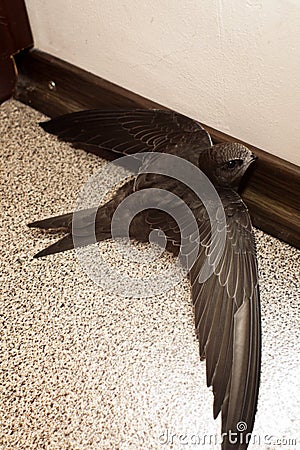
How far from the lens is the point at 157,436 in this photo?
87 centimetres

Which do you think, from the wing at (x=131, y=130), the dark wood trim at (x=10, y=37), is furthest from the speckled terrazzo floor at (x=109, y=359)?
the dark wood trim at (x=10, y=37)

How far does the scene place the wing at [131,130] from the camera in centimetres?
107

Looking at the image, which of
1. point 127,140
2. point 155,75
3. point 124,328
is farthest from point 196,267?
point 155,75

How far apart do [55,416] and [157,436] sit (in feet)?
0.47

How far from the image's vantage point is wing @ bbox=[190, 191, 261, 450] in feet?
2.82

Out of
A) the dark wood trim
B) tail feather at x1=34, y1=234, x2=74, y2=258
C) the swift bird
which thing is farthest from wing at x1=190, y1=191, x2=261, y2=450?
the dark wood trim

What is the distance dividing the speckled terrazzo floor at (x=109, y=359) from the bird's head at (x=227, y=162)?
156 millimetres

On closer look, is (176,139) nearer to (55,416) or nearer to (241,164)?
(241,164)

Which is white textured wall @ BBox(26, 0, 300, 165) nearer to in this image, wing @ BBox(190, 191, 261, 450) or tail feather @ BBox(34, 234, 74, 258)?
wing @ BBox(190, 191, 261, 450)

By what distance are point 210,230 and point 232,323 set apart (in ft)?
0.47
